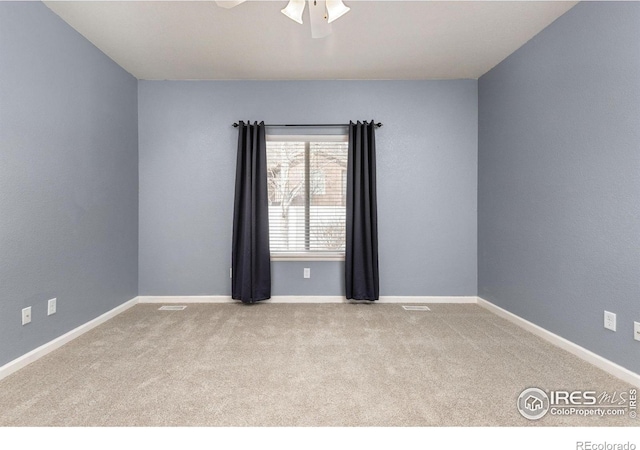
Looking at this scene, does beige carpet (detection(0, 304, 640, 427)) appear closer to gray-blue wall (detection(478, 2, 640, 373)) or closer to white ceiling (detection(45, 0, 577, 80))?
gray-blue wall (detection(478, 2, 640, 373))

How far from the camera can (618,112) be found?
2.03 meters

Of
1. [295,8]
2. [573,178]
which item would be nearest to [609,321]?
[573,178]

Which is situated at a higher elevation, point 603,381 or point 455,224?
point 455,224

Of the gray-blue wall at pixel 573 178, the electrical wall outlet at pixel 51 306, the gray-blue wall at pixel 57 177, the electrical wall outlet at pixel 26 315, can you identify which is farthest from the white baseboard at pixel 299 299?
the electrical wall outlet at pixel 26 315

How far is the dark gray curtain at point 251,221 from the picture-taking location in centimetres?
353

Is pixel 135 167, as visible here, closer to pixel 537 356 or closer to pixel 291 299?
pixel 291 299

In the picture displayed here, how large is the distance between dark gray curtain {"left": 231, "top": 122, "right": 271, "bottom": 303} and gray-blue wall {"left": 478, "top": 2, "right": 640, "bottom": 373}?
8.40 feet

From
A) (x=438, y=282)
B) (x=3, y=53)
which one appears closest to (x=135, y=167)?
(x=3, y=53)

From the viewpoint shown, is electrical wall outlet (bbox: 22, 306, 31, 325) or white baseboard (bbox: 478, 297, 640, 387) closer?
white baseboard (bbox: 478, 297, 640, 387)

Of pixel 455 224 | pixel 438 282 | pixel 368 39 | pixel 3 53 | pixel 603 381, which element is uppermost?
pixel 368 39

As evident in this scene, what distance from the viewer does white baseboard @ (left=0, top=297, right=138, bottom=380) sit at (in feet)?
6.70

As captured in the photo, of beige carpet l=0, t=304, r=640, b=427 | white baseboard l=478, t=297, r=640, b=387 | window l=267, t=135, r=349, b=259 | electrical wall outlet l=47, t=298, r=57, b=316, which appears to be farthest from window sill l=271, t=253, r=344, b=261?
electrical wall outlet l=47, t=298, r=57, b=316

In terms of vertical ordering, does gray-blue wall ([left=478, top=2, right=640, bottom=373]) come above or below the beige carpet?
above

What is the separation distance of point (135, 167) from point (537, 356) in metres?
4.31
